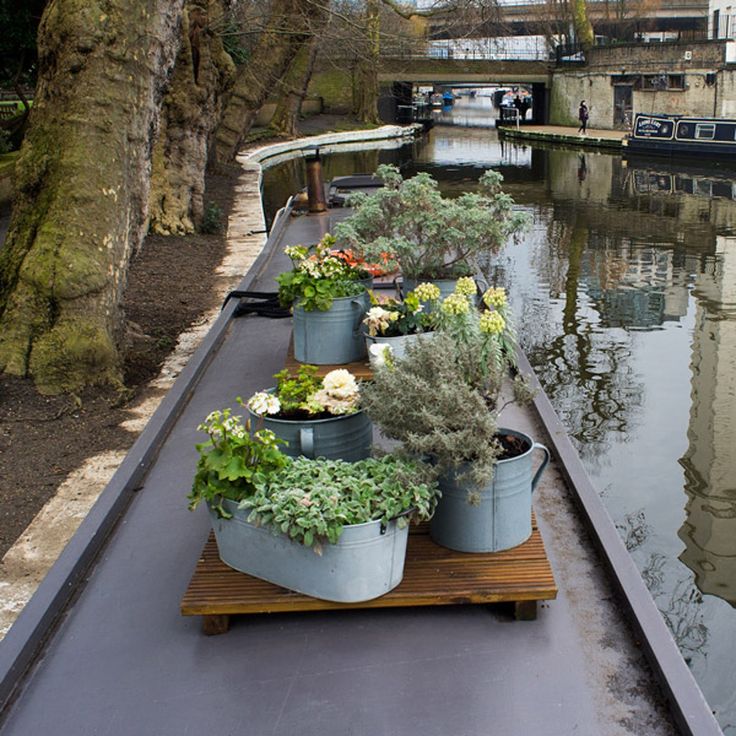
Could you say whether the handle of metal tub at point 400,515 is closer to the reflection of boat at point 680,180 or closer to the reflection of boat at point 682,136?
the reflection of boat at point 680,180

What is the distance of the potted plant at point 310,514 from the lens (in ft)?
10.3

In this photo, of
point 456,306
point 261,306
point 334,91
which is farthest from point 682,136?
point 456,306

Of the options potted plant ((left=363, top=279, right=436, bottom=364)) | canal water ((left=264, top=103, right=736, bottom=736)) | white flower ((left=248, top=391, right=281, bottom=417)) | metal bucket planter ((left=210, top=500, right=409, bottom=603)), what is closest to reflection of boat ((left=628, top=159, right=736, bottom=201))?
canal water ((left=264, top=103, right=736, bottom=736))

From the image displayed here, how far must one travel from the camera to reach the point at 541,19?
54.8 metres

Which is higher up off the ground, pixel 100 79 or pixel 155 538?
pixel 100 79

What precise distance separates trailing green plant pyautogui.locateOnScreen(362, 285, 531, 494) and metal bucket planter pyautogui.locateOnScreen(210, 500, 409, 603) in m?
0.32

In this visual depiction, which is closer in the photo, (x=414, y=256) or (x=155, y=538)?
(x=155, y=538)

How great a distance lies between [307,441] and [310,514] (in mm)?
707

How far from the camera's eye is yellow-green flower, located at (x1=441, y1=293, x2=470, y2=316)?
14.4 feet

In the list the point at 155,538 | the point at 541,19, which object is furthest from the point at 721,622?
the point at 541,19

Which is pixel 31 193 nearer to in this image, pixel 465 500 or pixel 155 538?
pixel 155 538

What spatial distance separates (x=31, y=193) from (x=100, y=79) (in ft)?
4.01

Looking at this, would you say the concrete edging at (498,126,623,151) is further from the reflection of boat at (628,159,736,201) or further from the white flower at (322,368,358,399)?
the white flower at (322,368,358,399)

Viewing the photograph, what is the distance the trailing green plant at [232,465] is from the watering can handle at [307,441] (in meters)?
0.35
